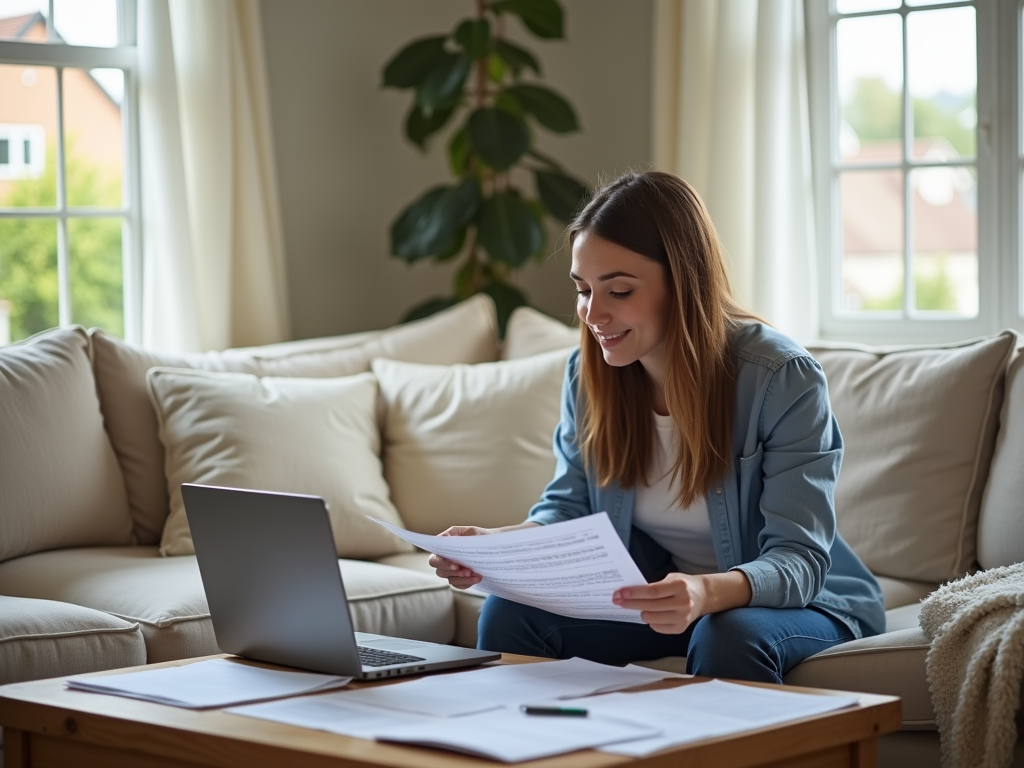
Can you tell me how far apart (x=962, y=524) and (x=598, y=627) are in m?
0.85

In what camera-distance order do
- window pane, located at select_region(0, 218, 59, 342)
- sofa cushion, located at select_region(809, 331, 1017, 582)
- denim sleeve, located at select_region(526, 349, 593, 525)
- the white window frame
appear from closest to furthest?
1. denim sleeve, located at select_region(526, 349, 593, 525)
2. sofa cushion, located at select_region(809, 331, 1017, 582)
3. the white window frame
4. window pane, located at select_region(0, 218, 59, 342)

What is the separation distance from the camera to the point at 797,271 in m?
3.42

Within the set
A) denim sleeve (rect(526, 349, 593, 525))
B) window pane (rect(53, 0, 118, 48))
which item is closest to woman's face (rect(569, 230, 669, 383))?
denim sleeve (rect(526, 349, 593, 525))

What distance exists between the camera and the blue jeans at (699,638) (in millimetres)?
1729

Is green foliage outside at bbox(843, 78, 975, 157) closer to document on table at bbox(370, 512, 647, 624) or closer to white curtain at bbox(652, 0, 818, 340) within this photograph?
white curtain at bbox(652, 0, 818, 340)

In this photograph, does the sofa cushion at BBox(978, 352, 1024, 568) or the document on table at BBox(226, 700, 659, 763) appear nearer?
the document on table at BBox(226, 700, 659, 763)

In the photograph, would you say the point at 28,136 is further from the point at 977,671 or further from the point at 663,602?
the point at 977,671

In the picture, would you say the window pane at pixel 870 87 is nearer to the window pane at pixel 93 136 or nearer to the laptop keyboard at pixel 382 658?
the window pane at pixel 93 136

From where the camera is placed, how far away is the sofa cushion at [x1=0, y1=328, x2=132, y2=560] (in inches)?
97.3

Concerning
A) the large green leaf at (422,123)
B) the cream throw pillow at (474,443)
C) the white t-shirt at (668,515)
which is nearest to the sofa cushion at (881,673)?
the white t-shirt at (668,515)

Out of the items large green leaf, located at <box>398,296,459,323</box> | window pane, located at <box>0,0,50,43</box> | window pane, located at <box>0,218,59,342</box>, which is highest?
window pane, located at <box>0,0,50,43</box>

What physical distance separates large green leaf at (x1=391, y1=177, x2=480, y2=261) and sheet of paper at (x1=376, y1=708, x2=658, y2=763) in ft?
7.77

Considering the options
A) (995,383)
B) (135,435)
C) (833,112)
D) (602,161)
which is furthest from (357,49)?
(995,383)

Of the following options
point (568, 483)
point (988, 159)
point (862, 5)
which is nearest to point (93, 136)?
point (568, 483)
